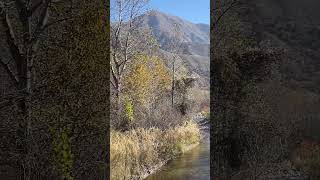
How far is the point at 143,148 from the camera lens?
39.2 feet

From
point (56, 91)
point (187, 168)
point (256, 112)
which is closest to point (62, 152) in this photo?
point (56, 91)

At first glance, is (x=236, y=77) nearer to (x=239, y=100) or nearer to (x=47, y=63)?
(x=239, y=100)

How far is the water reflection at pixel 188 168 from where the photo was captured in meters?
11.3

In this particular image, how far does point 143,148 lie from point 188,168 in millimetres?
1381

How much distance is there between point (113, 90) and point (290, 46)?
955 centimetres

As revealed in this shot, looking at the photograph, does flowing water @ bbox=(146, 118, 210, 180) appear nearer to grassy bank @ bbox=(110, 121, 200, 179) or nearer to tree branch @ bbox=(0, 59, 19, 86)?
grassy bank @ bbox=(110, 121, 200, 179)

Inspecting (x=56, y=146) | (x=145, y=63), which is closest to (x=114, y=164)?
(x=56, y=146)

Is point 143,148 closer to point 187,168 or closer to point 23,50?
point 187,168

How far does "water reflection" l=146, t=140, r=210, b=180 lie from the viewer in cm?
1130

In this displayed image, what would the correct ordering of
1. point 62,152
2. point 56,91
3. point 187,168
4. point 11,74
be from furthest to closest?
point 187,168 < point 56,91 < point 62,152 < point 11,74

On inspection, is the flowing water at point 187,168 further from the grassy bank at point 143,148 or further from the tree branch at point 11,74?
the tree branch at point 11,74

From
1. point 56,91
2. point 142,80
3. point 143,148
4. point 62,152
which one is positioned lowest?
point 143,148

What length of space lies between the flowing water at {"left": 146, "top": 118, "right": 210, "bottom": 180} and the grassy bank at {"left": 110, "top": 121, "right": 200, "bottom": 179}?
0.90 feet

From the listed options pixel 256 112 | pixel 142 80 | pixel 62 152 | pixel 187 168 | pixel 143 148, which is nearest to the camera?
pixel 62 152
